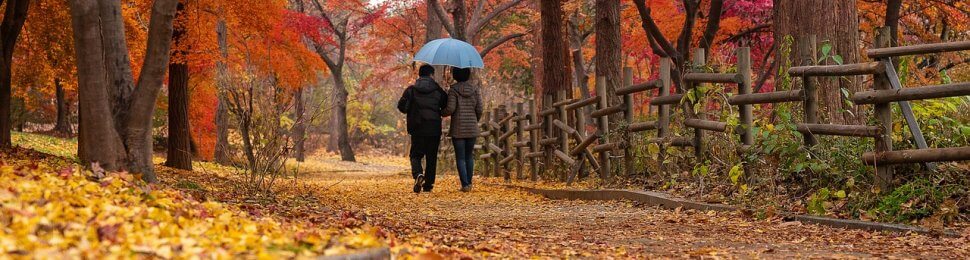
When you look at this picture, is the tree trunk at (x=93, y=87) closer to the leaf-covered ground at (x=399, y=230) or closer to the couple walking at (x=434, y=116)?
the leaf-covered ground at (x=399, y=230)

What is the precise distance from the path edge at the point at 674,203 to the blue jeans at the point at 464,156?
Result: 77cm

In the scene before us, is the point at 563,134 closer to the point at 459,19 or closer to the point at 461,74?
the point at 461,74

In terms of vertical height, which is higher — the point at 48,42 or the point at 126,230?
the point at 48,42

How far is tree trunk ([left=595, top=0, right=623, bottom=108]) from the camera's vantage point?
48.5 feet

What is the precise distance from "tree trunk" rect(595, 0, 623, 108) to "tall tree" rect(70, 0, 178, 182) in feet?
26.5

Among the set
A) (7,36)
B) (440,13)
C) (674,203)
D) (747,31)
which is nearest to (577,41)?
(440,13)

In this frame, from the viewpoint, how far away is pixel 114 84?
25.1ft

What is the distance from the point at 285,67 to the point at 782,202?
538 inches

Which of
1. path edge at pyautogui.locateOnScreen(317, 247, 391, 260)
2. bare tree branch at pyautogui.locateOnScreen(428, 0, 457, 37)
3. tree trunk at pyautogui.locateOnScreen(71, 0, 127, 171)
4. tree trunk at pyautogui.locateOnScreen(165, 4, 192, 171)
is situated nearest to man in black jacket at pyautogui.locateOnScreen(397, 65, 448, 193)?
tree trunk at pyautogui.locateOnScreen(71, 0, 127, 171)

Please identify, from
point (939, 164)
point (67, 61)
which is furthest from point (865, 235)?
point (67, 61)

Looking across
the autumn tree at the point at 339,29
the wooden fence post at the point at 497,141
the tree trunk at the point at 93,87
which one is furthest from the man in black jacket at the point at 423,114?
the autumn tree at the point at 339,29

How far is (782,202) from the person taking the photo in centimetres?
783

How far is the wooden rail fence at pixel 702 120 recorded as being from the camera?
6.90 metres

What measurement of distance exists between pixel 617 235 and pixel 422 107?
5359 millimetres
